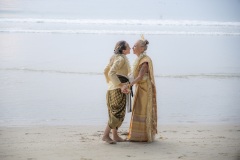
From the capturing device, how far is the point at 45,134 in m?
6.89

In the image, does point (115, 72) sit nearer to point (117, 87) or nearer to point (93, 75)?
point (117, 87)

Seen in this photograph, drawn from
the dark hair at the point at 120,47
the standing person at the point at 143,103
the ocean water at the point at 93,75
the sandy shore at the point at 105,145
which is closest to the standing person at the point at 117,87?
the dark hair at the point at 120,47

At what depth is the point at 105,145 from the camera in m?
6.28

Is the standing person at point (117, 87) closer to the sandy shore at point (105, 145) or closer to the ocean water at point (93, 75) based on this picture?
the sandy shore at point (105, 145)

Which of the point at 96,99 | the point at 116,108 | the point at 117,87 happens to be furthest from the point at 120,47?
the point at 96,99

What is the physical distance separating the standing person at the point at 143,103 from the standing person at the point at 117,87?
20 cm

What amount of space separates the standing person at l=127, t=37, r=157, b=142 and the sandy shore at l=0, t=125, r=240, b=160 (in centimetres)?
17

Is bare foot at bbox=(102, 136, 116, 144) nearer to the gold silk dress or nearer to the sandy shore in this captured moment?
the sandy shore

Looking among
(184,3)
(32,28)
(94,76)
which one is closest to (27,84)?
(94,76)

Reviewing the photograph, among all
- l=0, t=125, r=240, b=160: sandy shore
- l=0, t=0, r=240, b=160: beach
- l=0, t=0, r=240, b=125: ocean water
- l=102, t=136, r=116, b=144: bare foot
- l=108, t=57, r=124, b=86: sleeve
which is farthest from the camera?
l=0, t=0, r=240, b=125: ocean water

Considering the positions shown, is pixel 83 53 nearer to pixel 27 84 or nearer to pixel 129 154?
pixel 27 84

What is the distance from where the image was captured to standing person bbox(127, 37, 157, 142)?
643 cm

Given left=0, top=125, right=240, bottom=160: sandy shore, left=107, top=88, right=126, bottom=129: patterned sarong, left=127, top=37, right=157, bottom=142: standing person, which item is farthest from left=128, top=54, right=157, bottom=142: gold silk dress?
left=107, top=88, right=126, bottom=129: patterned sarong

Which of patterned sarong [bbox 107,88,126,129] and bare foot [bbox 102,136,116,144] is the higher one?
patterned sarong [bbox 107,88,126,129]
